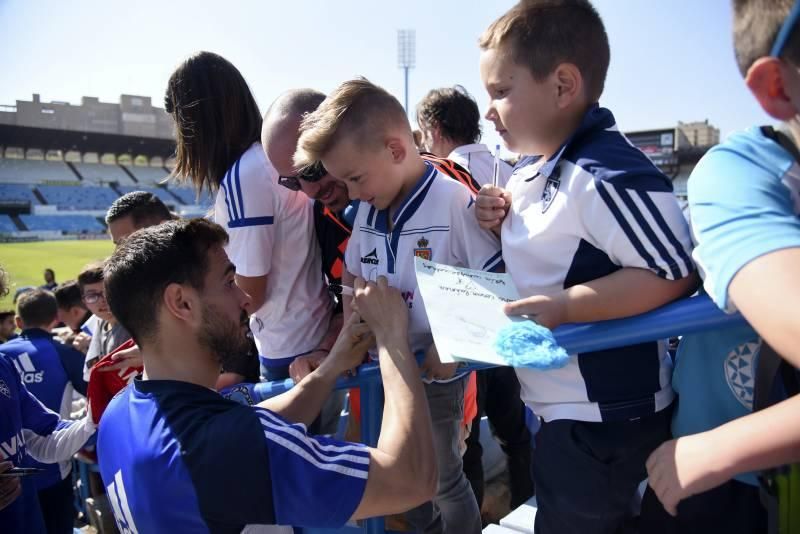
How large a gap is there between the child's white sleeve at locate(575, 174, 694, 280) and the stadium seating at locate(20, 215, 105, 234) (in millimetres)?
36144

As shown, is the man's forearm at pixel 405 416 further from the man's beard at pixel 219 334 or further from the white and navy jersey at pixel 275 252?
the white and navy jersey at pixel 275 252

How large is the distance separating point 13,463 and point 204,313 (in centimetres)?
148

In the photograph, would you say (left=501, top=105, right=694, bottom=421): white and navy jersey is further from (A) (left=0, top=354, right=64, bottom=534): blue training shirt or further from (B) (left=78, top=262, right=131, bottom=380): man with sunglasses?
(B) (left=78, top=262, right=131, bottom=380): man with sunglasses

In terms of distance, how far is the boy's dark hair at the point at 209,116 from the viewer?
201 cm

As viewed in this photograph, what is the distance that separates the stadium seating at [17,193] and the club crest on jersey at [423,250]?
39.3 m

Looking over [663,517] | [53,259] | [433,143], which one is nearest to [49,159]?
[53,259]

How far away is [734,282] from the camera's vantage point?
773mm

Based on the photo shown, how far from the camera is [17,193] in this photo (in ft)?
112

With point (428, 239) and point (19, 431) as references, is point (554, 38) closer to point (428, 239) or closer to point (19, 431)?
point (428, 239)

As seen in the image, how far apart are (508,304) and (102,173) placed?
4555 cm

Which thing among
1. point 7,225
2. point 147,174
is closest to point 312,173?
point 7,225

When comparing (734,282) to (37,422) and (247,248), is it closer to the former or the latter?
(247,248)

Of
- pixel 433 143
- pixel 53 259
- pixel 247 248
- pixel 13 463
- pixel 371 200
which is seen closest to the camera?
pixel 371 200

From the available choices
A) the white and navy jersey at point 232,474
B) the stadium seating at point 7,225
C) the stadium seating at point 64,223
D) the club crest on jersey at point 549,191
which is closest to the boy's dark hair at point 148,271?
the white and navy jersey at point 232,474
